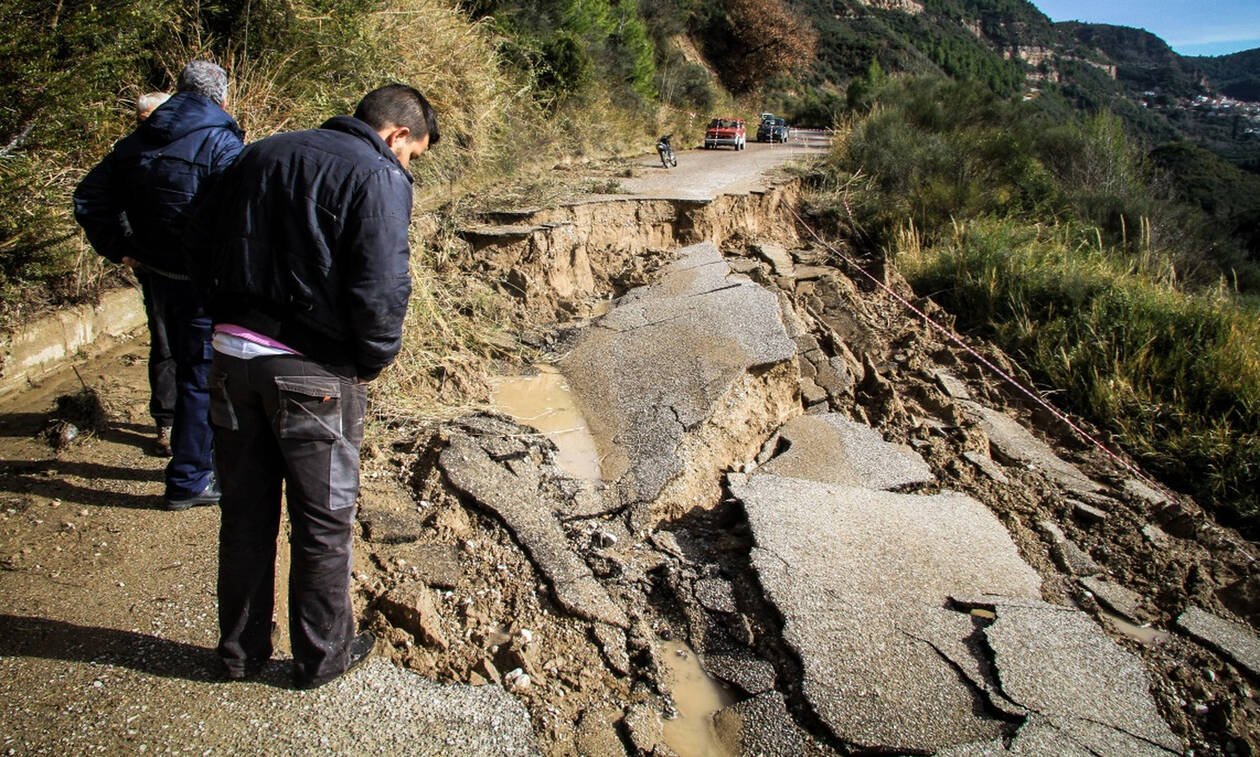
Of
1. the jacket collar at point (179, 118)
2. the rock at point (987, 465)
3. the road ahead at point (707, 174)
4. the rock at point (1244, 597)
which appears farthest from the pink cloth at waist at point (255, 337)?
the road ahead at point (707, 174)

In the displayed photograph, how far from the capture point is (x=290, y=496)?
2256mm

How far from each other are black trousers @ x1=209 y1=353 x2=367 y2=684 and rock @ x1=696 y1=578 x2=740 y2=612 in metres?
1.52

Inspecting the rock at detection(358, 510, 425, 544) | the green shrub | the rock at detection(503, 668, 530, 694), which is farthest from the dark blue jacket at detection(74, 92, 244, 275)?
the green shrub

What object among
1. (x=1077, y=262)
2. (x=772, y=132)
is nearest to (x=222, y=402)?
(x=1077, y=262)

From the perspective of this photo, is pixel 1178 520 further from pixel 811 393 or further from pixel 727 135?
pixel 727 135

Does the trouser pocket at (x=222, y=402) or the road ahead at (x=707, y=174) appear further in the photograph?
the road ahead at (x=707, y=174)

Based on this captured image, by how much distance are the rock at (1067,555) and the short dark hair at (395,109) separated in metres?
3.97

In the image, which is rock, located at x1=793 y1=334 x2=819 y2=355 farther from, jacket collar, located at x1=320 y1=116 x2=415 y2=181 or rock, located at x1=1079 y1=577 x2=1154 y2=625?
jacket collar, located at x1=320 y1=116 x2=415 y2=181

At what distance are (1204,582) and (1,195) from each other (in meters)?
7.15

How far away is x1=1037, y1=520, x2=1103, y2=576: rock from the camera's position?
4273 millimetres

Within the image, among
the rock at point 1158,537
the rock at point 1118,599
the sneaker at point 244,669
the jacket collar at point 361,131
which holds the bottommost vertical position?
the rock at point 1158,537

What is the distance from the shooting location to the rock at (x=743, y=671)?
298cm

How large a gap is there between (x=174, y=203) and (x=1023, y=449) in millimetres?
5778

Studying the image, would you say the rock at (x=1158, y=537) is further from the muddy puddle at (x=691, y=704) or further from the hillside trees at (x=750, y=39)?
the hillside trees at (x=750, y=39)
